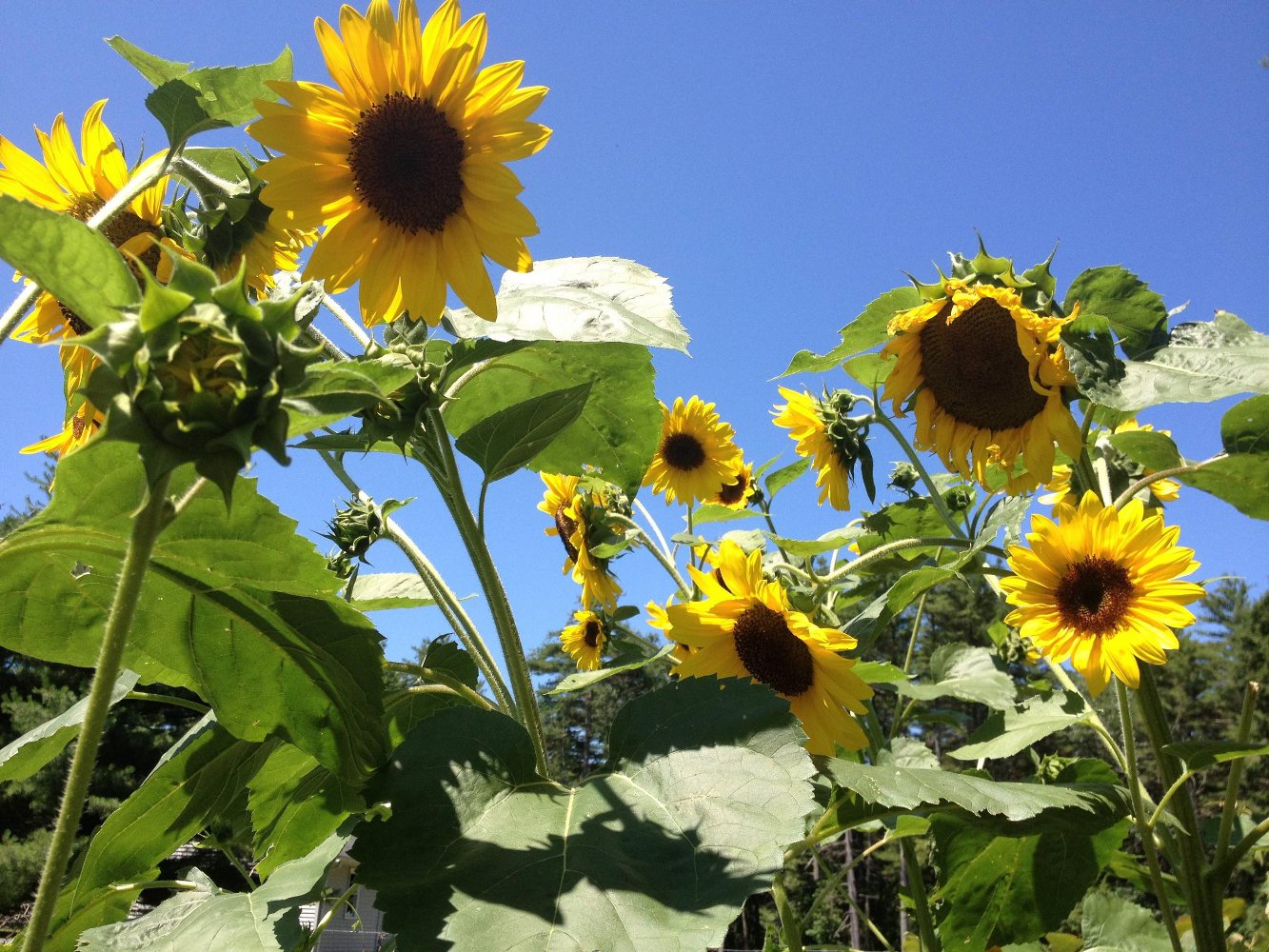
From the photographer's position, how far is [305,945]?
1.18 m

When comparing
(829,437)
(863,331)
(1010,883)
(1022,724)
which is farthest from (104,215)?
(829,437)

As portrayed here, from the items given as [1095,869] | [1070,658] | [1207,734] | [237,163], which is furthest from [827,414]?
[1207,734]

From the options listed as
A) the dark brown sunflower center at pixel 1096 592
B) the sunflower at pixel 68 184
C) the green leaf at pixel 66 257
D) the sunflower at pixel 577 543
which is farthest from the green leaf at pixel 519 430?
the sunflower at pixel 577 543

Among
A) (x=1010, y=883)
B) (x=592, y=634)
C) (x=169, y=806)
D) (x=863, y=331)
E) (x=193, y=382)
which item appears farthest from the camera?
(x=592, y=634)

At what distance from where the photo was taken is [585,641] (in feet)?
9.53

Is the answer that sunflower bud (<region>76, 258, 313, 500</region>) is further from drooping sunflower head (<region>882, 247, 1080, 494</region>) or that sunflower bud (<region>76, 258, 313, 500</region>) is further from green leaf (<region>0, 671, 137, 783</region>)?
drooping sunflower head (<region>882, 247, 1080, 494</region>)

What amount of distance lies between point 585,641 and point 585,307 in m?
2.08

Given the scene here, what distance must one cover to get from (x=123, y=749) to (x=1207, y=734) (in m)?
27.0

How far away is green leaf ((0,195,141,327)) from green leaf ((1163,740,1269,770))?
3.99ft

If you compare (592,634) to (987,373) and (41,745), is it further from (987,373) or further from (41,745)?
(41,745)

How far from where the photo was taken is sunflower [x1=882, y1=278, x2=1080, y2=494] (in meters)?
1.38

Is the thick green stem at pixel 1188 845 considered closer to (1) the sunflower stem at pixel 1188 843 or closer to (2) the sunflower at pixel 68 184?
(1) the sunflower stem at pixel 1188 843

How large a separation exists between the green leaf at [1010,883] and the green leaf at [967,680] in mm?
278

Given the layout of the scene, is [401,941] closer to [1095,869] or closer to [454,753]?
[454,753]
